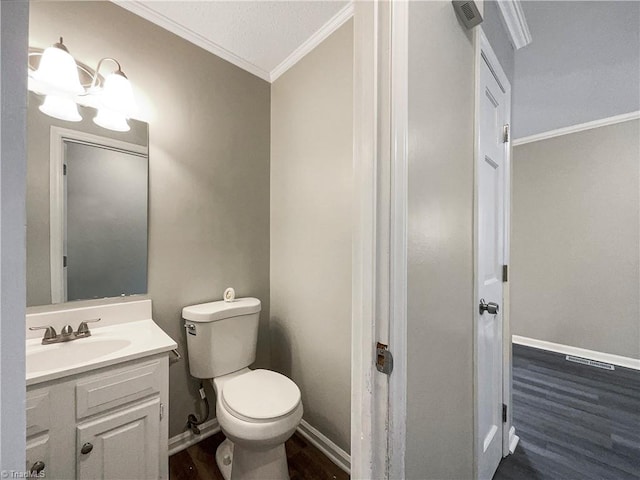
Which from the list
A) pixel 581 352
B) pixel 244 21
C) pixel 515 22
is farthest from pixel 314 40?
pixel 581 352

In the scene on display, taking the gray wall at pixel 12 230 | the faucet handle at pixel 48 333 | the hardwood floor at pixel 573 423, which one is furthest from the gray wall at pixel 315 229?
the gray wall at pixel 12 230

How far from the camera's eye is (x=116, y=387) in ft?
3.43

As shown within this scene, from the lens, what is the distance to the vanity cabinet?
3.01 feet

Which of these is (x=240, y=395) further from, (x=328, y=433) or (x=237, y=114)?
(x=237, y=114)

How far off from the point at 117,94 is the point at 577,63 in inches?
114

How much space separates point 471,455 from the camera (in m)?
1.07

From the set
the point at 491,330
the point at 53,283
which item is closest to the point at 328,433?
the point at 491,330

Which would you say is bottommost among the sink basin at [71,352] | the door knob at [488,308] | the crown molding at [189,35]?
the sink basin at [71,352]

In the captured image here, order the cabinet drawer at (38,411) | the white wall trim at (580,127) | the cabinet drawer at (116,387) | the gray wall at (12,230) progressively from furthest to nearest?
the white wall trim at (580,127) < the cabinet drawer at (116,387) < the cabinet drawer at (38,411) < the gray wall at (12,230)

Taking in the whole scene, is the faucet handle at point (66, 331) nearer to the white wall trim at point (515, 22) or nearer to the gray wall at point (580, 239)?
the white wall trim at point (515, 22)

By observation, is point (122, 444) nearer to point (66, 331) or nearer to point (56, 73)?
point (66, 331)

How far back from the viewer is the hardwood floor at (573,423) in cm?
147

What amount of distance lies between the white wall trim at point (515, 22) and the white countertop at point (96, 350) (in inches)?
89.8

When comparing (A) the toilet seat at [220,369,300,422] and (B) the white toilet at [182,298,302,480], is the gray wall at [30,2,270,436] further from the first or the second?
(A) the toilet seat at [220,369,300,422]
